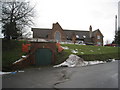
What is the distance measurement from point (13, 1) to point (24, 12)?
3.51 metres

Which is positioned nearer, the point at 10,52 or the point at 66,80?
the point at 66,80

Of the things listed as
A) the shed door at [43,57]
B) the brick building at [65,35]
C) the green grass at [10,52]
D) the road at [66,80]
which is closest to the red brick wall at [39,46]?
the shed door at [43,57]

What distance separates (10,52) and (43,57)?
646 centimetres

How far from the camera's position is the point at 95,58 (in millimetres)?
18016

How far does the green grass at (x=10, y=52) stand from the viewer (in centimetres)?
1498

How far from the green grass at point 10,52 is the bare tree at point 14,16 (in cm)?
220

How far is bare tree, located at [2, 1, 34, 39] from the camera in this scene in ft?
68.6

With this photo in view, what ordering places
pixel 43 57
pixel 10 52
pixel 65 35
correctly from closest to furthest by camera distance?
pixel 43 57
pixel 10 52
pixel 65 35

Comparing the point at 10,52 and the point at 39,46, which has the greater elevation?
the point at 39,46

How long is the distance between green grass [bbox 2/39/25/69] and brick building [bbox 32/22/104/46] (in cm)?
1642

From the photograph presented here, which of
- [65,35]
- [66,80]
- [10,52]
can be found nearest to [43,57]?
[10,52]

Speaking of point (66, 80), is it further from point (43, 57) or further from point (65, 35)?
point (65, 35)

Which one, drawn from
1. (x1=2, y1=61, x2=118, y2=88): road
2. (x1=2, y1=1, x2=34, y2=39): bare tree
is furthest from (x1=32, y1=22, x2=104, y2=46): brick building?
(x1=2, y1=61, x2=118, y2=88): road

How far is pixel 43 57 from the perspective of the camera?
16703mm
